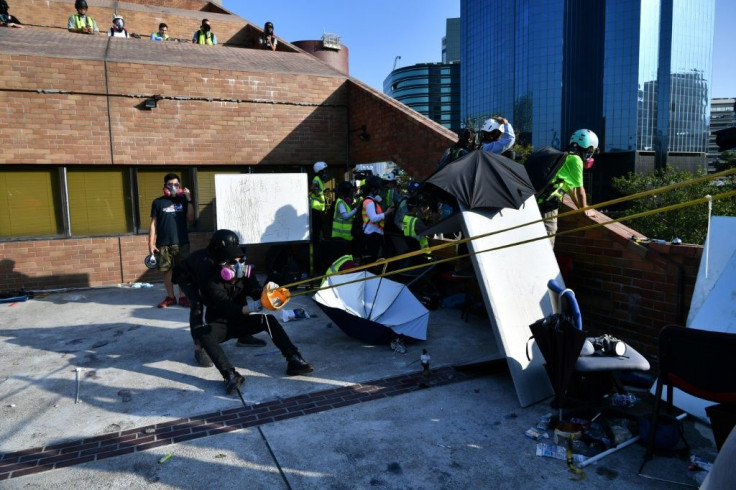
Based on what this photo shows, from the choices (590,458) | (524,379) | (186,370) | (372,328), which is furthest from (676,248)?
(186,370)

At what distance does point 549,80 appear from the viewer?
276ft

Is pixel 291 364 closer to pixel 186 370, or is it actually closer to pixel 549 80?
pixel 186 370

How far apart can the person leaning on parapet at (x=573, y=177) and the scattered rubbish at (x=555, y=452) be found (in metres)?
2.87

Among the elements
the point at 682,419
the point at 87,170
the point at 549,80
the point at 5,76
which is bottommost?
the point at 682,419

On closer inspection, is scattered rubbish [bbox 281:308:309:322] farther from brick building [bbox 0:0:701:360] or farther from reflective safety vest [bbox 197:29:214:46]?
reflective safety vest [bbox 197:29:214:46]

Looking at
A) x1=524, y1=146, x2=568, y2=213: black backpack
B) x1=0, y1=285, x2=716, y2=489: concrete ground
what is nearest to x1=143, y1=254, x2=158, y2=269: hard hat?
x1=0, y1=285, x2=716, y2=489: concrete ground

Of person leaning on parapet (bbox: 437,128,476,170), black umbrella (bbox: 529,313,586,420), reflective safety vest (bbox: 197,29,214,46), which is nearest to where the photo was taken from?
black umbrella (bbox: 529,313,586,420)

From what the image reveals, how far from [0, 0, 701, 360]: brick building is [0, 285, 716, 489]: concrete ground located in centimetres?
352

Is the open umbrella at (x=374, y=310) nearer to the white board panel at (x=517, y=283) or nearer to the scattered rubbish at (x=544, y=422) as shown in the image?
the white board panel at (x=517, y=283)

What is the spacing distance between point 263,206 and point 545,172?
16.4 ft

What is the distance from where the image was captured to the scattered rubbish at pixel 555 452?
3541 millimetres

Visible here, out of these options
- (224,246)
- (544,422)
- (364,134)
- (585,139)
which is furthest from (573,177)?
(364,134)

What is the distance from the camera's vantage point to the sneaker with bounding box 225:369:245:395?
4691mm

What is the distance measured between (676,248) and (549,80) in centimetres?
8827
